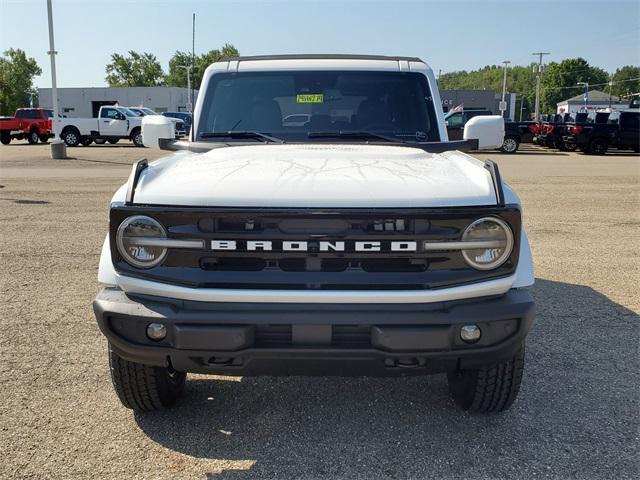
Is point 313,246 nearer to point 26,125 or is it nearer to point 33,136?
point 26,125

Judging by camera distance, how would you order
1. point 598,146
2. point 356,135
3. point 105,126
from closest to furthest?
point 356,135
point 598,146
point 105,126

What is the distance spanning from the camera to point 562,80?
136625 millimetres

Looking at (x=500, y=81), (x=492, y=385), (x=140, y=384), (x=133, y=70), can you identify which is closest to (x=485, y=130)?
(x=492, y=385)

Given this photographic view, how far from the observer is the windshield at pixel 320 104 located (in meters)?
4.09

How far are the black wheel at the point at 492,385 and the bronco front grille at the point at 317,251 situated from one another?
641 mm

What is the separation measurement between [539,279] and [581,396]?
2.70m

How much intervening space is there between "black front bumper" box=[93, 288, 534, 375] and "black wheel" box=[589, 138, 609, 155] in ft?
84.4

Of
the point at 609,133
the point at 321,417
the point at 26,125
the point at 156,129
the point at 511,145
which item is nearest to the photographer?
the point at 321,417

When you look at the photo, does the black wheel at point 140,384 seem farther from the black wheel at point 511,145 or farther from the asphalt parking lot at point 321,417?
the black wheel at point 511,145

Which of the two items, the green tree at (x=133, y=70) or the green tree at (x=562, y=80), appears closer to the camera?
the green tree at (x=133, y=70)

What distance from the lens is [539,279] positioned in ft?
19.9

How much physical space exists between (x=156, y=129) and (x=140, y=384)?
1896 mm

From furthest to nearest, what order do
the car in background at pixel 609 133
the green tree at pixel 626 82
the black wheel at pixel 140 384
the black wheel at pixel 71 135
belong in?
the green tree at pixel 626 82
the black wheel at pixel 71 135
the car in background at pixel 609 133
the black wheel at pixel 140 384

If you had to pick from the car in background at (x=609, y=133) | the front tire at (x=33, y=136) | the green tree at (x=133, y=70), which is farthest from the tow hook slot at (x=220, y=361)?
the green tree at (x=133, y=70)
